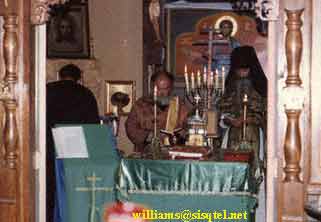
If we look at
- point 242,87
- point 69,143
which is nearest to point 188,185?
point 69,143

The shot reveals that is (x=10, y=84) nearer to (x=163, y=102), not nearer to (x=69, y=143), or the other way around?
(x=69, y=143)

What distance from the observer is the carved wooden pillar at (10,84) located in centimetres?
453

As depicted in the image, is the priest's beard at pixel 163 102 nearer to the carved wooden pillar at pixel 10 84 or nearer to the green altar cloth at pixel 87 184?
the green altar cloth at pixel 87 184

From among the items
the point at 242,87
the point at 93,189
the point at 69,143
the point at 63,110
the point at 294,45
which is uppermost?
the point at 294,45

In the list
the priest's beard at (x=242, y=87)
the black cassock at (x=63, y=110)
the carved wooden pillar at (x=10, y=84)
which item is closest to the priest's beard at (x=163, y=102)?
the black cassock at (x=63, y=110)

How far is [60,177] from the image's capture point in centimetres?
501

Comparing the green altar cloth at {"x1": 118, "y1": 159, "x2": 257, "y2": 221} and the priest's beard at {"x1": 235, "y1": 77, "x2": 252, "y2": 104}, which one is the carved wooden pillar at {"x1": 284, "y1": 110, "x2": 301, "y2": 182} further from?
the priest's beard at {"x1": 235, "y1": 77, "x2": 252, "y2": 104}

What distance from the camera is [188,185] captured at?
4.66 metres

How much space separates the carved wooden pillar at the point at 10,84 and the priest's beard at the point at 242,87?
7.48 feet

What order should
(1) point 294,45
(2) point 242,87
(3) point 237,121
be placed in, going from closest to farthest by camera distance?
(1) point 294,45
(3) point 237,121
(2) point 242,87

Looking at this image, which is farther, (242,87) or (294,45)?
(242,87)

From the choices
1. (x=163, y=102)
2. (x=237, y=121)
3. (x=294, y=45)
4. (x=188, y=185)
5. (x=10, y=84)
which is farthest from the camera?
(x=237, y=121)

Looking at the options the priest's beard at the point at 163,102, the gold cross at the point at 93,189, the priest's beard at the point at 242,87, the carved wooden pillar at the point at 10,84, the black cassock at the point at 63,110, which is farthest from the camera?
the priest's beard at the point at 242,87

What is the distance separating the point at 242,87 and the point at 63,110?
5.10 feet
